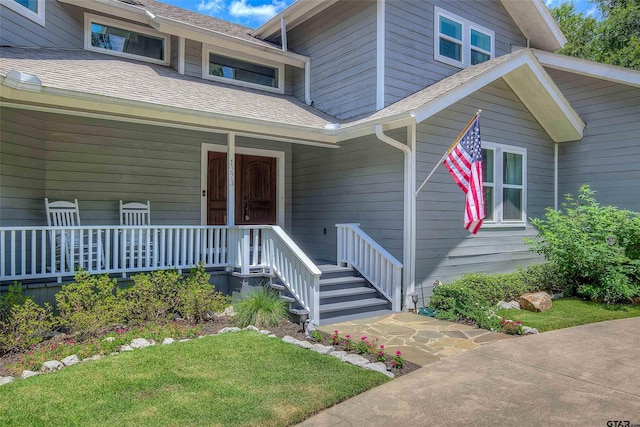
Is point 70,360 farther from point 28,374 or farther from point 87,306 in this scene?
point 87,306

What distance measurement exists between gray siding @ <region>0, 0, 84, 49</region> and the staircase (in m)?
5.56

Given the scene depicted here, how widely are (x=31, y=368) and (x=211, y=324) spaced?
2.16m

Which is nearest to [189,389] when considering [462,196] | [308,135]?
[308,135]

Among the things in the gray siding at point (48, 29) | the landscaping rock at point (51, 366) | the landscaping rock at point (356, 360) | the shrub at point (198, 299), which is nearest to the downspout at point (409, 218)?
the landscaping rock at point (356, 360)

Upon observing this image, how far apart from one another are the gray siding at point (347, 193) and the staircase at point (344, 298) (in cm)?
78

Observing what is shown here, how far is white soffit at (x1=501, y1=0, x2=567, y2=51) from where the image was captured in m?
9.71

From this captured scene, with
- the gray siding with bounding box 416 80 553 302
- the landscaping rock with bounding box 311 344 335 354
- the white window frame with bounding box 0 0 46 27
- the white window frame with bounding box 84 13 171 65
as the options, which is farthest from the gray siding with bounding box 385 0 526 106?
the white window frame with bounding box 0 0 46 27

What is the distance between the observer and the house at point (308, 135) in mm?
6242

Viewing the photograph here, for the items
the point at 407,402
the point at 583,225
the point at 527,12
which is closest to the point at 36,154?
the point at 407,402

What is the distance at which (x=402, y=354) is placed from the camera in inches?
180

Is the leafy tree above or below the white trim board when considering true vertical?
above

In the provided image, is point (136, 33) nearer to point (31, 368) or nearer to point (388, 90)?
point (388, 90)

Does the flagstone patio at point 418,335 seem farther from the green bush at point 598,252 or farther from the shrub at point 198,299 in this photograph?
the green bush at point 598,252

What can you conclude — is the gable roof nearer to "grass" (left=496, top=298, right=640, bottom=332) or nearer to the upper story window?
the upper story window
